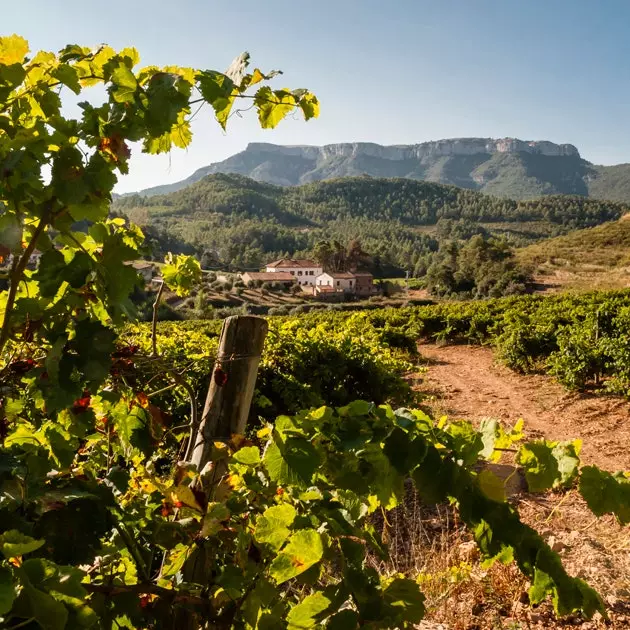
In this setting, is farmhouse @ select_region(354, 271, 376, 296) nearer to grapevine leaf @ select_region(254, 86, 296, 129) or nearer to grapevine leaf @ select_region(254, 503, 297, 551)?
grapevine leaf @ select_region(254, 86, 296, 129)

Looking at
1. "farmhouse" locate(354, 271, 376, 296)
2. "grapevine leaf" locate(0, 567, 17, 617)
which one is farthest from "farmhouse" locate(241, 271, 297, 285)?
"grapevine leaf" locate(0, 567, 17, 617)

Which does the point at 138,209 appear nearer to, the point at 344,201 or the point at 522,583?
the point at 344,201

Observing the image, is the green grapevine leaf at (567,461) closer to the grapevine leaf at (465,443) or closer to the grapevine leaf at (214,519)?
the grapevine leaf at (465,443)

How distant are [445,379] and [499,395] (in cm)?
189

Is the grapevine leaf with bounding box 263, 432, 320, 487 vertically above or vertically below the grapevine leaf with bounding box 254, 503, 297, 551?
above

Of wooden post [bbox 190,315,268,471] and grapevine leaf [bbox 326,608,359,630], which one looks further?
wooden post [bbox 190,315,268,471]

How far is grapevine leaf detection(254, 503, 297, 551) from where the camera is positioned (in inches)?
41.9

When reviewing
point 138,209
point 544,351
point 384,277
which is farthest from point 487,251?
point 138,209

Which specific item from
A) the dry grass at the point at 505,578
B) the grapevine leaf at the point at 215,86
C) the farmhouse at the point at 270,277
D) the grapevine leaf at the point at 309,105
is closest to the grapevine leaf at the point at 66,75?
the grapevine leaf at the point at 215,86

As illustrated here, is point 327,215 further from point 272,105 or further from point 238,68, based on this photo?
point 238,68

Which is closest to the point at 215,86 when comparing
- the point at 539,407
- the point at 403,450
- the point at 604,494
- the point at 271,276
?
the point at 403,450

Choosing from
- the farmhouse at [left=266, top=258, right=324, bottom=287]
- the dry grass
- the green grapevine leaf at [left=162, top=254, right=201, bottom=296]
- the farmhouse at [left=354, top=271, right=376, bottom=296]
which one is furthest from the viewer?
the farmhouse at [left=266, top=258, right=324, bottom=287]

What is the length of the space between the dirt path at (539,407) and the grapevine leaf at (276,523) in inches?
213

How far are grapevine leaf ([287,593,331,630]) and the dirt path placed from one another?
5385 mm
